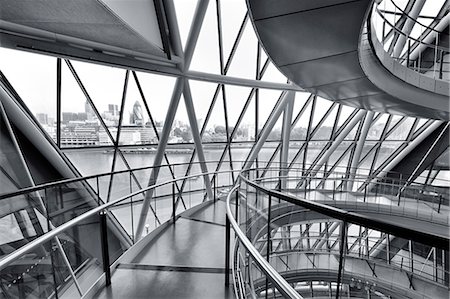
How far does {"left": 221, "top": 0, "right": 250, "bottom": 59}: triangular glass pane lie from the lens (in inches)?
619

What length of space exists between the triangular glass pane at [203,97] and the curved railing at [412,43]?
10.2m

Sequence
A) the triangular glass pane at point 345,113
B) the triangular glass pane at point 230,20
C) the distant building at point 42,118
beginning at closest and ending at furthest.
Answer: the distant building at point 42,118, the triangular glass pane at point 230,20, the triangular glass pane at point 345,113

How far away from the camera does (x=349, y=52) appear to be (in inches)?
306

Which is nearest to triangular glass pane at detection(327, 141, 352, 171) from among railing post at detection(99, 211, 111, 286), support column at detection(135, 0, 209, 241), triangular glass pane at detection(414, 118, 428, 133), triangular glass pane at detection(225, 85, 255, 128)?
triangular glass pane at detection(414, 118, 428, 133)

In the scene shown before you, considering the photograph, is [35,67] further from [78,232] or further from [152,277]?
[152,277]

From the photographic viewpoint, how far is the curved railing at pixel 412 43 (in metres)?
11.1

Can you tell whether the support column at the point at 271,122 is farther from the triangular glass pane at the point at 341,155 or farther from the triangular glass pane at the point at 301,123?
the triangular glass pane at the point at 341,155

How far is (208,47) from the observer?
1664 centimetres

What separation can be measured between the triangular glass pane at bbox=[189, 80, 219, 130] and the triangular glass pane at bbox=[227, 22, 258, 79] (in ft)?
5.87

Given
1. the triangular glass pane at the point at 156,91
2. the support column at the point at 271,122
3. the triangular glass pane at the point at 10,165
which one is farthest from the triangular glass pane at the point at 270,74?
the triangular glass pane at the point at 10,165

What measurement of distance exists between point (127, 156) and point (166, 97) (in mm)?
4415

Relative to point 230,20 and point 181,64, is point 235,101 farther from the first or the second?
point 181,64

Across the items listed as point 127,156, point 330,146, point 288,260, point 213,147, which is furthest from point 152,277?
point 330,146

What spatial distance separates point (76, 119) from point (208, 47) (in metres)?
8.73
